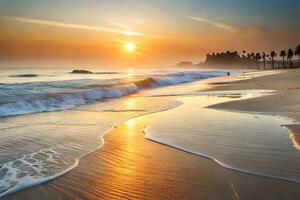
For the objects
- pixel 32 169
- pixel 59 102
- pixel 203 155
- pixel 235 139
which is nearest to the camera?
pixel 32 169

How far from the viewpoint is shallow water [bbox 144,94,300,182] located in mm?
5783

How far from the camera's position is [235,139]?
7797mm

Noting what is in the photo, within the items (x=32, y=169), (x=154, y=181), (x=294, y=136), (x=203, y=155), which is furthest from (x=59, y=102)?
(x=154, y=181)

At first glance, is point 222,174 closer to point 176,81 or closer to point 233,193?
point 233,193

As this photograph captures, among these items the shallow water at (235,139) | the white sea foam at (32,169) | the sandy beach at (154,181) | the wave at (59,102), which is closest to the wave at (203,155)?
the shallow water at (235,139)

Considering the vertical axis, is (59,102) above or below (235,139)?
above

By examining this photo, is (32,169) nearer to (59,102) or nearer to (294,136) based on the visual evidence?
(294,136)

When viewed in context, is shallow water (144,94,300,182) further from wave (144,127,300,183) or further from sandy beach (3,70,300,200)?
sandy beach (3,70,300,200)

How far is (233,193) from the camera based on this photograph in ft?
14.9

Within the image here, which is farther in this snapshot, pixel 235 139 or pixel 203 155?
pixel 235 139

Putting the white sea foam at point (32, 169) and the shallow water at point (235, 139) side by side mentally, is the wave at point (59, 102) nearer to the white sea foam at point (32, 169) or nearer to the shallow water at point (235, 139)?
the shallow water at point (235, 139)

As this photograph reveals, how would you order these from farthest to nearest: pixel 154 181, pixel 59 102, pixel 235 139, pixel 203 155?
pixel 59 102, pixel 235 139, pixel 203 155, pixel 154 181

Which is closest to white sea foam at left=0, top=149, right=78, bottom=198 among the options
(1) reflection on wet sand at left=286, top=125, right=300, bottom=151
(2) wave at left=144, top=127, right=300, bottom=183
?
(2) wave at left=144, top=127, right=300, bottom=183

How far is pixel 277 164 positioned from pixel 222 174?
1.18 m
